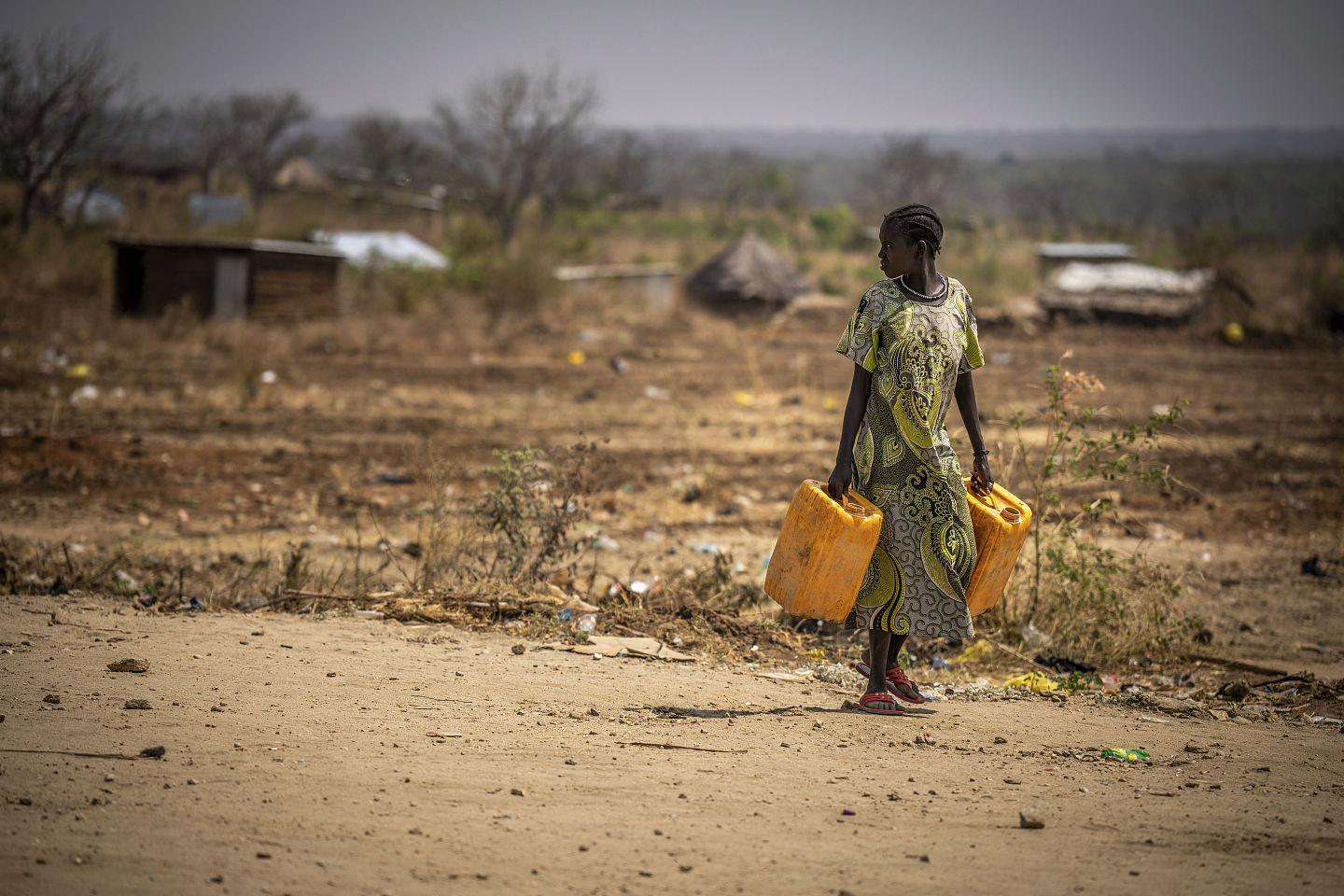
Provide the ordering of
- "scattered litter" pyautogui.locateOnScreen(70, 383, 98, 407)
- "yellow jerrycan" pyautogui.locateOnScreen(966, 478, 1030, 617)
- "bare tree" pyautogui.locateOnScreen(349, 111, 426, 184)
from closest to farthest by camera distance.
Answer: "yellow jerrycan" pyautogui.locateOnScreen(966, 478, 1030, 617), "scattered litter" pyautogui.locateOnScreen(70, 383, 98, 407), "bare tree" pyautogui.locateOnScreen(349, 111, 426, 184)

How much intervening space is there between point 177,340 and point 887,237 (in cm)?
1195

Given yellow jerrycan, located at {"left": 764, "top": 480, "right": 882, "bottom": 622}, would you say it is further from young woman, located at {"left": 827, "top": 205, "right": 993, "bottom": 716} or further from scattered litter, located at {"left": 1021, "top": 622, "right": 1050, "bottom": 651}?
scattered litter, located at {"left": 1021, "top": 622, "right": 1050, "bottom": 651}

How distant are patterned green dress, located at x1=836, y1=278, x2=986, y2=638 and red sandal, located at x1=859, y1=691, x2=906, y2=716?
262 millimetres

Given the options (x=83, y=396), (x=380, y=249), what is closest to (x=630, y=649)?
(x=83, y=396)

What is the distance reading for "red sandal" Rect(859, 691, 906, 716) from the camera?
3234 millimetres

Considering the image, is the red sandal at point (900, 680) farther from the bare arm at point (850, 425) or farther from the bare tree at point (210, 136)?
the bare tree at point (210, 136)

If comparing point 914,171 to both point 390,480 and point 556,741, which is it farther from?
point 556,741

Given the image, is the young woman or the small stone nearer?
the small stone

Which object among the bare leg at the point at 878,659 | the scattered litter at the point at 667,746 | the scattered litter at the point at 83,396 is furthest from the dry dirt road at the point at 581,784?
the scattered litter at the point at 83,396

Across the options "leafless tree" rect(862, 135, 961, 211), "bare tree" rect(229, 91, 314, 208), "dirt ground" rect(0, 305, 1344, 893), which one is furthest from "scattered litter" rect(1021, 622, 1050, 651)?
"leafless tree" rect(862, 135, 961, 211)

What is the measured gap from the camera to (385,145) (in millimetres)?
46594

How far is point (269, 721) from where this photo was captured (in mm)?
2828

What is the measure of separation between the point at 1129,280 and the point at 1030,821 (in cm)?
1995

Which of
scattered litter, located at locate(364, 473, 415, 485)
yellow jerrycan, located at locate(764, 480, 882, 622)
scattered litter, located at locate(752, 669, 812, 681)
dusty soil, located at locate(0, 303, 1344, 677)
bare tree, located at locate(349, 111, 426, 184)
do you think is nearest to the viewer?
yellow jerrycan, located at locate(764, 480, 882, 622)
